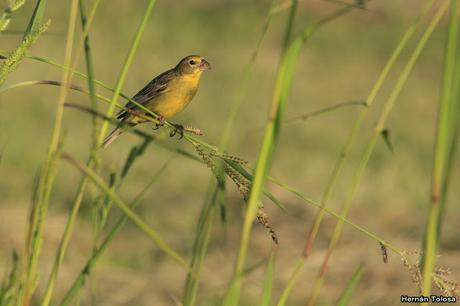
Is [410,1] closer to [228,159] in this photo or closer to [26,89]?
[26,89]

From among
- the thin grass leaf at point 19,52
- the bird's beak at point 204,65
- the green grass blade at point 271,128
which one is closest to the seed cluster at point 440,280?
the green grass blade at point 271,128

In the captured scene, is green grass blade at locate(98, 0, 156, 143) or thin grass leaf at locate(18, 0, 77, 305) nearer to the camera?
thin grass leaf at locate(18, 0, 77, 305)

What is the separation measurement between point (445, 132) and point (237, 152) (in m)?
6.77

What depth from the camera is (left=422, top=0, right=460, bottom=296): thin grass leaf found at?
6.30 ft

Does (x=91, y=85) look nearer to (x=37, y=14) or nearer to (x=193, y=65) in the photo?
(x=37, y=14)

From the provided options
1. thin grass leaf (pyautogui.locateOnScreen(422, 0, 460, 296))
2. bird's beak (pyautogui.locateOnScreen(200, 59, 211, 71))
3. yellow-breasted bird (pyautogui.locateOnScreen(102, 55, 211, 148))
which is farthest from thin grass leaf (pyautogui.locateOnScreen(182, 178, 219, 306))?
bird's beak (pyautogui.locateOnScreen(200, 59, 211, 71))

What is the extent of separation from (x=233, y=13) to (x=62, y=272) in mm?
7460

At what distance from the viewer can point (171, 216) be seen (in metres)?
7.08

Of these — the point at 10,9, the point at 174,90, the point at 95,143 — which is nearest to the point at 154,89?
the point at 174,90

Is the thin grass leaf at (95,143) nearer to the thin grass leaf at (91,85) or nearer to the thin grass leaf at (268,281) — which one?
the thin grass leaf at (91,85)

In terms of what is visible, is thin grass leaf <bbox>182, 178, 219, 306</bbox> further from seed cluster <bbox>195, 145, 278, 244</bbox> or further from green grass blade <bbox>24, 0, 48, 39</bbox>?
green grass blade <bbox>24, 0, 48, 39</bbox>

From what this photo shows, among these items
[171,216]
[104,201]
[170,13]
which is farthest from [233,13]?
[104,201]

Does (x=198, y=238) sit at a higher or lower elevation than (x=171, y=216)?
lower

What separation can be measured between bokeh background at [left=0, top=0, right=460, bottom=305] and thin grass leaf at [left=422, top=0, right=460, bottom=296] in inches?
26.8
